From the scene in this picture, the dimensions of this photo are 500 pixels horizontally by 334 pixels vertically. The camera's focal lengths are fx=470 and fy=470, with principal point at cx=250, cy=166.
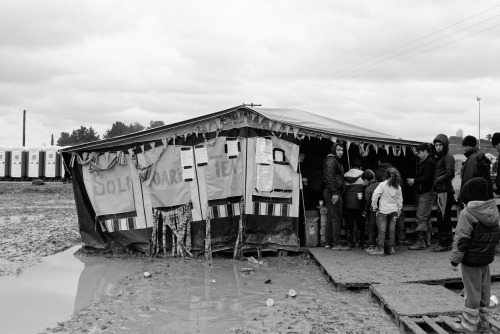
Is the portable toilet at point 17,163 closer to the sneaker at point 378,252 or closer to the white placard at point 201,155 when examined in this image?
the white placard at point 201,155

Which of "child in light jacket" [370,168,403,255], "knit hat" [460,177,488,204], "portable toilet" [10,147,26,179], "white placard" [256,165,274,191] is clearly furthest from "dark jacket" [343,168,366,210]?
"portable toilet" [10,147,26,179]

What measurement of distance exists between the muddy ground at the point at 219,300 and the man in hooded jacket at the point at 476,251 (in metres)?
0.88

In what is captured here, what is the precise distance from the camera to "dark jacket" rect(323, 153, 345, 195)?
9.08 meters

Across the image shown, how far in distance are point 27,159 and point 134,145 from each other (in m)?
28.6

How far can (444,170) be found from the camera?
28.4 feet

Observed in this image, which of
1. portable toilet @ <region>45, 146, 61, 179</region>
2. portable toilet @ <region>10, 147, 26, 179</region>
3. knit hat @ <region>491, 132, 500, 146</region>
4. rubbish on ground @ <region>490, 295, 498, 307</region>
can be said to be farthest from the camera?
portable toilet @ <region>10, 147, 26, 179</region>

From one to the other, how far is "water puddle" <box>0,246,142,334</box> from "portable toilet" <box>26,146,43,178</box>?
2677 centimetres

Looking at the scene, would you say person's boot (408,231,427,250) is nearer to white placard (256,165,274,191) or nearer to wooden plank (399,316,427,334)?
white placard (256,165,274,191)

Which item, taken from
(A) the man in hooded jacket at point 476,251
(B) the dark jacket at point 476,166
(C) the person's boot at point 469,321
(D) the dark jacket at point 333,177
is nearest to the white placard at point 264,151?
(D) the dark jacket at point 333,177

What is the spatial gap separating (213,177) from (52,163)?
93.1 feet

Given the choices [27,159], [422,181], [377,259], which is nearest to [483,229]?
[377,259]

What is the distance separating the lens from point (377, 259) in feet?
27.2

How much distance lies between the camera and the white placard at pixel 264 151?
363 inches

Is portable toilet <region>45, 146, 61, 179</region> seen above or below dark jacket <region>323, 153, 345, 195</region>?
above
